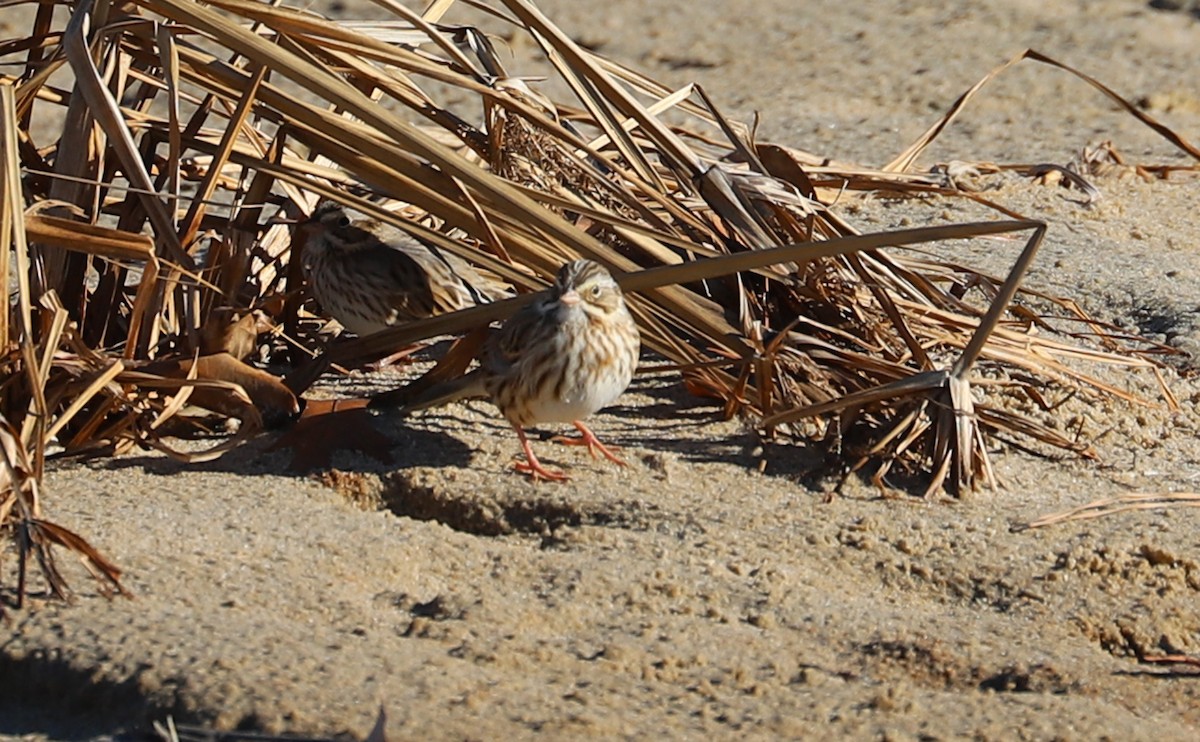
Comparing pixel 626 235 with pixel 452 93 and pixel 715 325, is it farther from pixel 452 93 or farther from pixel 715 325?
pixel 452 93

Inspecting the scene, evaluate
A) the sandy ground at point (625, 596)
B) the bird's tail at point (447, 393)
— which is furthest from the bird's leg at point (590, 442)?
the bird's tail at point (447, 393)

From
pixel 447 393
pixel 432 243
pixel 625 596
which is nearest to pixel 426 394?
pixel 447 393

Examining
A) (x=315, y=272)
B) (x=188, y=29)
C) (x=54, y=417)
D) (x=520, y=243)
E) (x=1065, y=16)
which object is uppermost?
(x=1065, y=16)

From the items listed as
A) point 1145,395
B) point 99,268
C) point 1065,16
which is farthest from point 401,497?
point 1065,16

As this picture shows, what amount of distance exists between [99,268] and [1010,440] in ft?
8.35

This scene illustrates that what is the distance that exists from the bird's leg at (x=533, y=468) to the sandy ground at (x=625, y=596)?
0.21 feet

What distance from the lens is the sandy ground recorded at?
3.25 meters

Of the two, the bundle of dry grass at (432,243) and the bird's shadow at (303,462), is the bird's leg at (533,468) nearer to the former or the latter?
the bird's shadow at (303,462)

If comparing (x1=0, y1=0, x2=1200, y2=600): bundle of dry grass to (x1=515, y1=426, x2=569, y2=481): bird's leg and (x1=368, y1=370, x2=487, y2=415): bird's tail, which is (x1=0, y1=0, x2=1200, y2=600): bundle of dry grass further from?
(x1=515, y1=426, x2=569, y2=481): bird's leg

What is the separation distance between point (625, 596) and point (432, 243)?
120 centimetres

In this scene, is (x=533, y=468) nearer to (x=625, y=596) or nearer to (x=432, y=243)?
(x=432, y=243)

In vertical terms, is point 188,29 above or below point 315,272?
above

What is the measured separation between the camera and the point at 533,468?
4.43m

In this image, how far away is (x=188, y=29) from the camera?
4.46 meters
